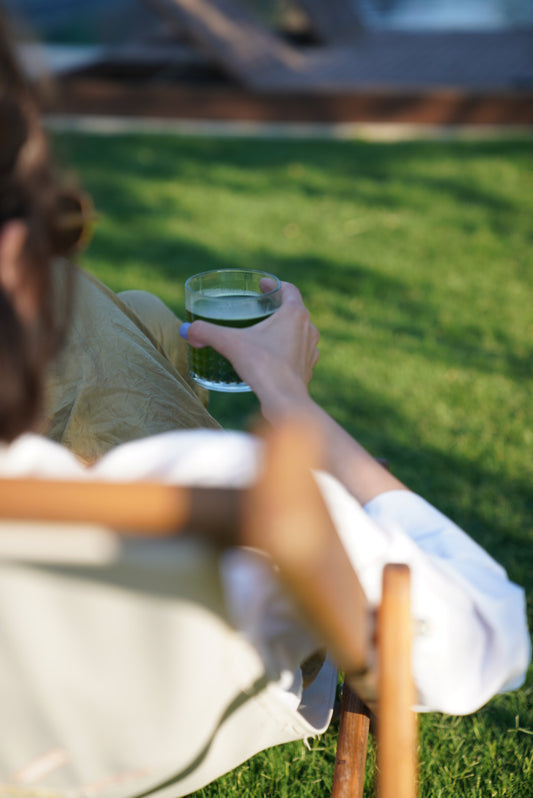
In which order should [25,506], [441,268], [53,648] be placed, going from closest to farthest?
[25,506] → [53,648] → [441,268]

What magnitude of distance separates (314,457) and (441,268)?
3.83m

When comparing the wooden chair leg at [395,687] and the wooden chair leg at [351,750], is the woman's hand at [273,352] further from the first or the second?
the wooden chair leg at [351,750]

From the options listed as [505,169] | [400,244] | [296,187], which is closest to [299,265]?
[400,244]

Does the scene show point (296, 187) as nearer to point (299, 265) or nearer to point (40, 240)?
point (299, 265)

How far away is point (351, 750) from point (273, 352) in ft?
2.57

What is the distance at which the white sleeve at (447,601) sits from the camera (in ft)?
3.18

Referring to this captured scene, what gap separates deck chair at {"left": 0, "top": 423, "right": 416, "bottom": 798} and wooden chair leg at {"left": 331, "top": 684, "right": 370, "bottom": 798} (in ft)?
1.86

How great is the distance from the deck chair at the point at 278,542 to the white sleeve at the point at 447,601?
0.07 metres

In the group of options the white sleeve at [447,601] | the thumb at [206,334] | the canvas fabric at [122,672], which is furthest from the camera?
the thumb at [206,334]

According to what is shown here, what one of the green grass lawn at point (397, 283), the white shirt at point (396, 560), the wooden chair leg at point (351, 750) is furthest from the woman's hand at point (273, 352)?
the wooden chair leg at point (351, 750)

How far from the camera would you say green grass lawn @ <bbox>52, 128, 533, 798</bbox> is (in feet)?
6.41

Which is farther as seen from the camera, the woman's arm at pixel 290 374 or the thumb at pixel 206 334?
the thumb at pixel 206 334

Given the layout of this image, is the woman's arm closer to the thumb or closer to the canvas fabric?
the thumb

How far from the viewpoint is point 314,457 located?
0.79 meters
